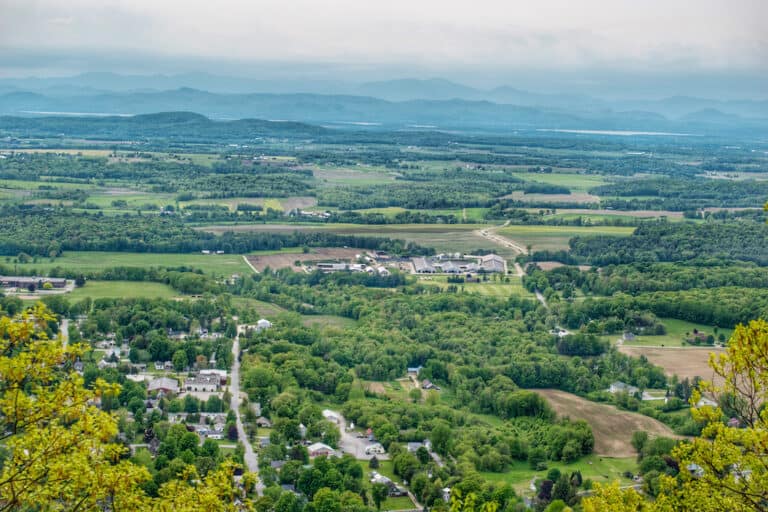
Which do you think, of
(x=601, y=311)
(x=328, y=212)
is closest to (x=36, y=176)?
(x=328, y=212)

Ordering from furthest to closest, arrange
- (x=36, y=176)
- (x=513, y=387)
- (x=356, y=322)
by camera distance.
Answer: (x=36, y=176)
(x=356, y=322)
(x=513, y=387)

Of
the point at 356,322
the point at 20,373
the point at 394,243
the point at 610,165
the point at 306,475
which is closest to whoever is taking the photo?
the point at 20,373

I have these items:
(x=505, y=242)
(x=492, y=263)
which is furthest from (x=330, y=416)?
(x=505, y=242)

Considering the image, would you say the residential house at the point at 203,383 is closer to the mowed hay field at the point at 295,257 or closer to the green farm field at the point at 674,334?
the mowed hay field at the point at 295,257

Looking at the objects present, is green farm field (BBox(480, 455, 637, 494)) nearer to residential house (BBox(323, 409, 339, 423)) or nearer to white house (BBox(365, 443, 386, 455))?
white house (BBox(365, 443, 386, 455))

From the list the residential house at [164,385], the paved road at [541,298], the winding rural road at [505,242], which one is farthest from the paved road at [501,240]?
the residential house at [164,385]

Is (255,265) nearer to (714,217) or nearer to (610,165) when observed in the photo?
(714,217)

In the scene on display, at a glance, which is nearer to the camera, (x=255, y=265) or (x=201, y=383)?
(x=201, y=383)
